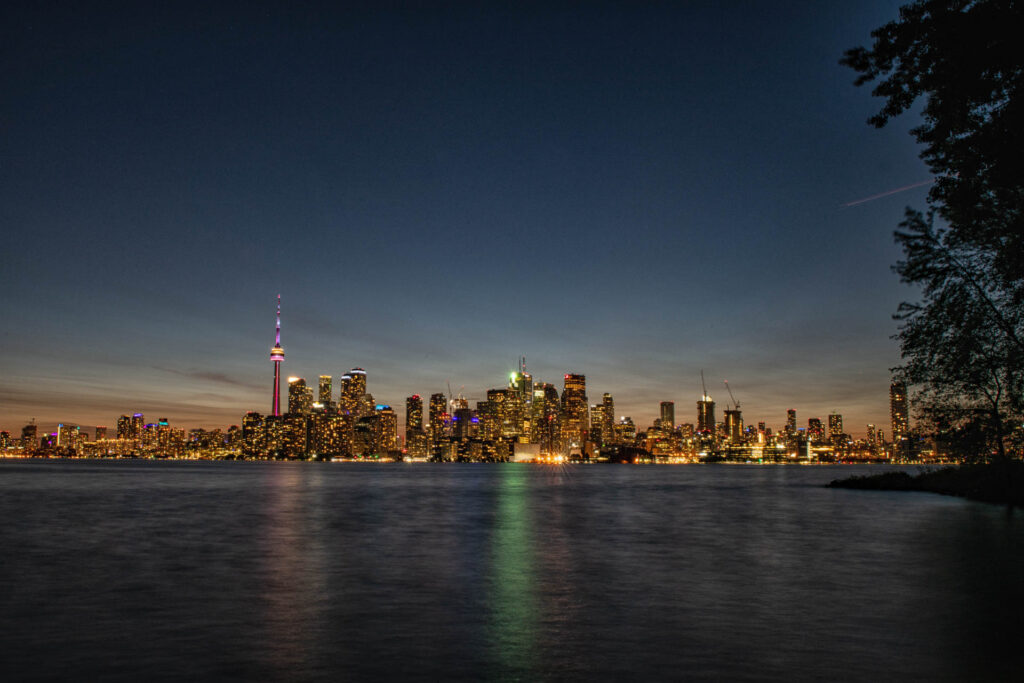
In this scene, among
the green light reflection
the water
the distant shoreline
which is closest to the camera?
the water

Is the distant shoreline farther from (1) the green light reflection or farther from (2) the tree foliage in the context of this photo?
(1) the green light reflection

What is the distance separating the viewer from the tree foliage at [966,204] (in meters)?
12.4

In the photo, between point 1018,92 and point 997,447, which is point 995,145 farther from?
point 997,447

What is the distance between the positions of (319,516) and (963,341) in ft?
118

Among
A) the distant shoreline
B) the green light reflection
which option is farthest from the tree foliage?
the green light reflection

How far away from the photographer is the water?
10305 millimetres

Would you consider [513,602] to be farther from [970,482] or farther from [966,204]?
[970,482]

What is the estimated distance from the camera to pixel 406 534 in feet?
101

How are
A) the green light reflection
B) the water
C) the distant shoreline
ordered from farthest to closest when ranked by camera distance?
the distant shoreline
the green light reflection
the water

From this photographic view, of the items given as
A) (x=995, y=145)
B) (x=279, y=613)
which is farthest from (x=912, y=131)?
(x=279, y=613)

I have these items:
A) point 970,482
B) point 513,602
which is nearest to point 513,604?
point 513,602

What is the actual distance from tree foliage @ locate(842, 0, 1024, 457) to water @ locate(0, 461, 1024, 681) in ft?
22.3

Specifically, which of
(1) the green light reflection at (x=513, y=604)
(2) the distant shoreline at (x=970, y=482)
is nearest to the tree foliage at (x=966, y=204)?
(2) the distant shoreline at (x=970, y=482)

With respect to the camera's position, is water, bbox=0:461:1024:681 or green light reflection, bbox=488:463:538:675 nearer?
water, bbox=0:461:1024:681
